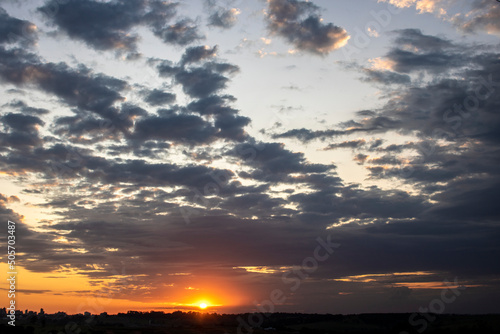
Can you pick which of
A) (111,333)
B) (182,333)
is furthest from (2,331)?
(182,333)

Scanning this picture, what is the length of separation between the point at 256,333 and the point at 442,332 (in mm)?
51737

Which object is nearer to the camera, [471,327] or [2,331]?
[2,331]

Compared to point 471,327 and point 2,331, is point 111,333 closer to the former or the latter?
point 2,331

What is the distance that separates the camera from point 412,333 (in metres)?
136

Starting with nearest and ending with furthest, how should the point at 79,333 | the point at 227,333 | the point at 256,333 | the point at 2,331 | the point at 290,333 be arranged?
the point at 2,331 → the point at 79,333 → the point at 227,333 → the point at 256,333 → the point at 290,333

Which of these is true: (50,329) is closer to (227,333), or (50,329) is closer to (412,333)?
(227,333)

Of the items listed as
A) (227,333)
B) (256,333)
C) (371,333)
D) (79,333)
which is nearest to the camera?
(79,333)

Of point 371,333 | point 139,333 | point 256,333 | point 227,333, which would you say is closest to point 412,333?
point 371,333

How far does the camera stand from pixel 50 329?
10600 centimetres

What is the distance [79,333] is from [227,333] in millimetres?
39707

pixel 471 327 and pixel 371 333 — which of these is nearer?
pixel 471 327

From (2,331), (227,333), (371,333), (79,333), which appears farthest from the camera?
(371,333)

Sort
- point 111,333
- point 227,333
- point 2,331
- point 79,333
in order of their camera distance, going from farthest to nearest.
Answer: point 227,333, point 111,333, point 79,333, point 2,331

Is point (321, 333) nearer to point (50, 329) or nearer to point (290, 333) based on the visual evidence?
point (290, 333)
